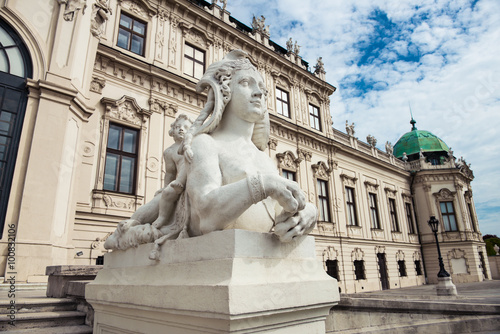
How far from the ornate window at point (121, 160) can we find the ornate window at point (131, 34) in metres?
3.27

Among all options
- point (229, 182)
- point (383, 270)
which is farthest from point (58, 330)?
point (383, 270)

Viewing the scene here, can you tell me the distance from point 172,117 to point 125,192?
331 centimetres

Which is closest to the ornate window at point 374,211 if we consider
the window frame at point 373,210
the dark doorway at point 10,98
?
the window frame at point 373,210

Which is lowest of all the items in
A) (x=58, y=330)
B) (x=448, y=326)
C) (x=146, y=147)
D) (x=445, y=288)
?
(x=445, y=288)

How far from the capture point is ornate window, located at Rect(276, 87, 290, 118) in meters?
16.6

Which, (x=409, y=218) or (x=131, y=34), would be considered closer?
(x=131, y=34)

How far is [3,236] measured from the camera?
6.01m

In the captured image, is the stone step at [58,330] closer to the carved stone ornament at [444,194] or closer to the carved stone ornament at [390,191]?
the carved stone ornament at [390,191]

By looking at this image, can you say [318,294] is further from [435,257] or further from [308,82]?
[435,257]

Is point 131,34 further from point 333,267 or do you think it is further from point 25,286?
point 333,267

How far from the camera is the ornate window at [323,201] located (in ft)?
54.6

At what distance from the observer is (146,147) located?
10609 millimetres

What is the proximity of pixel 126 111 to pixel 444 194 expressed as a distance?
24.0 meters

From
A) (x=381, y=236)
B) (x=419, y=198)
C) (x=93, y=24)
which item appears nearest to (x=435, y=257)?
(x=419, y=198)
